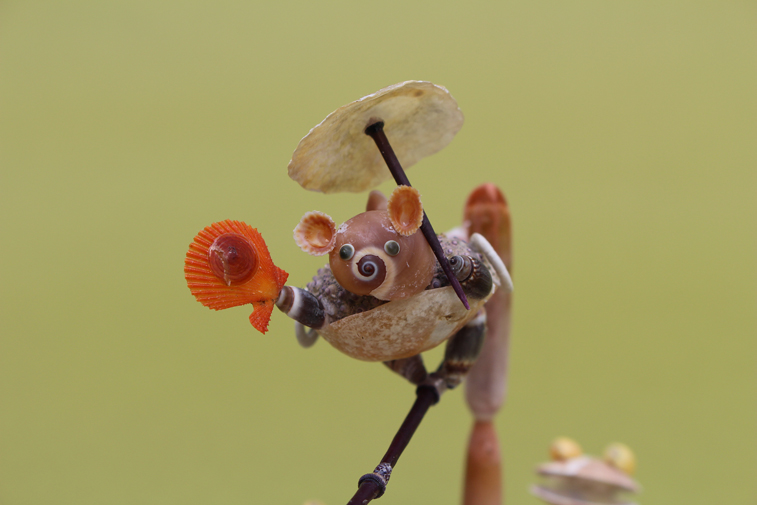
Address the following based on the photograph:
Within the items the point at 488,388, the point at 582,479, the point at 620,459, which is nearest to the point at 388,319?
the point at 488,388

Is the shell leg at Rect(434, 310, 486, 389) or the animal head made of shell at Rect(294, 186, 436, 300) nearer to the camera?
the animal head made of shell at Rect(294, 186, 436, 300)

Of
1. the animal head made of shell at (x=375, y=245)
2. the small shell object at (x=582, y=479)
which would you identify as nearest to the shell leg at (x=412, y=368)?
the animal head made of shell at (x=375, y=245)

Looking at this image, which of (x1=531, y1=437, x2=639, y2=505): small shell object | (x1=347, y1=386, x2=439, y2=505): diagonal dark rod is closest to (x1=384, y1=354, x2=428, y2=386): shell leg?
(x1=347, y1=386, x2=439, y2=505): diagonal dark rod

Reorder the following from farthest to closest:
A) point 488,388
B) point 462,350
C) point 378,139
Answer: point 488,388 → point 462,350 → point 378,139

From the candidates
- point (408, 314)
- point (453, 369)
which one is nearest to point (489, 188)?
point (453, 369)

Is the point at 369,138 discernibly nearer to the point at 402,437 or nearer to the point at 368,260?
the point at 368,260

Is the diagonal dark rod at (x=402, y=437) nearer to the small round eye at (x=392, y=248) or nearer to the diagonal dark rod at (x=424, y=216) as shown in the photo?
the diagonal dark rod at (x=424, y=216)

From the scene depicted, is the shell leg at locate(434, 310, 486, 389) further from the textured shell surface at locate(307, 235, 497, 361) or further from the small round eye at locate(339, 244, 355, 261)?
the small round eye at locate(339, 244, 355, 261)
